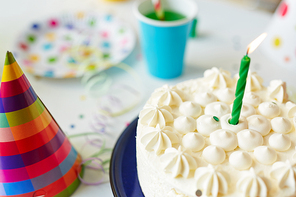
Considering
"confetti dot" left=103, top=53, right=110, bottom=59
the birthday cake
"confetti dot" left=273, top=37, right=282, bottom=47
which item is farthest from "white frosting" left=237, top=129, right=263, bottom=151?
"confetti dot" left=103, top=53, right=110, bottom=59

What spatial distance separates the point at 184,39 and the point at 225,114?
39 centimetres

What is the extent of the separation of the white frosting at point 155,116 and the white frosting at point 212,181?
150mm

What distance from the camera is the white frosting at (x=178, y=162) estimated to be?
0.55 metres

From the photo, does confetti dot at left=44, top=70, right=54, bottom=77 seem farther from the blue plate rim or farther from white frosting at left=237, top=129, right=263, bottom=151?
white frosting at left=237, top=129, right=263, bottom=151

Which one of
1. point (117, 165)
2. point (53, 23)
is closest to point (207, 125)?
point (117, 165)

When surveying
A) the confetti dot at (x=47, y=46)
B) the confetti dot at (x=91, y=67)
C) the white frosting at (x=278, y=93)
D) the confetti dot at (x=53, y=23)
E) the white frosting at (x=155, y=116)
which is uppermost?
the white frosting at (x=278, y=93)

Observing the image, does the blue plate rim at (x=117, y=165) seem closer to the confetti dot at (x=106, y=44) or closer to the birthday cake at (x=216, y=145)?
the birthday cake at (x=216, y=145)

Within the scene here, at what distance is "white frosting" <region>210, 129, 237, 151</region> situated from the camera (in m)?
0.59

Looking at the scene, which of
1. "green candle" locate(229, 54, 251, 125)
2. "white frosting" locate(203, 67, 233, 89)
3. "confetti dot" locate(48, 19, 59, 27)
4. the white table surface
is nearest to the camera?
"green candle" locate(229, 54, 251, 125)

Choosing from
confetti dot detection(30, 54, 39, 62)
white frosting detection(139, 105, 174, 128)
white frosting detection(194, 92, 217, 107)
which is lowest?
confetti dot detection(30, 54, 39, 62)

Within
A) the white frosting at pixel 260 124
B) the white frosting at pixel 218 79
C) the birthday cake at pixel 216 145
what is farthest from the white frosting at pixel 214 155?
the white frosting at pixel 218 79

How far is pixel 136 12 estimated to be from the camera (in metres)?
0.97

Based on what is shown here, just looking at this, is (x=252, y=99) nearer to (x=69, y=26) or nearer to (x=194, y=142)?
(x=194, y=142)

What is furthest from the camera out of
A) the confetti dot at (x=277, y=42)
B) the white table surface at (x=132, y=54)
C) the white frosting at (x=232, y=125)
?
the confetti dot at (x=277, y=42)
